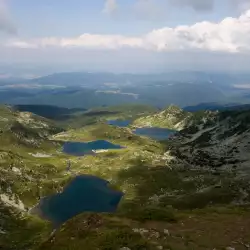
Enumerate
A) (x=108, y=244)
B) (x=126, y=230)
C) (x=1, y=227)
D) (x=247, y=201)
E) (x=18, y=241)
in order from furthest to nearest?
(x=247, y=201), (x=1, y=227), (x=18, y=241), (x=126, y=230), (x=108, y=244)

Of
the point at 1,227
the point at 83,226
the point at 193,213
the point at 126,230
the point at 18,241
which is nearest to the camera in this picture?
the point at 126,230

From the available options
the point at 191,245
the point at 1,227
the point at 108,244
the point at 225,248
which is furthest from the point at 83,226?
the point at 1,227

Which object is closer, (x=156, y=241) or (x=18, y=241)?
(x=156, y=241)

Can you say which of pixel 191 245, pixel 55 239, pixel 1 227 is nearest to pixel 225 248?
pixel 191 245

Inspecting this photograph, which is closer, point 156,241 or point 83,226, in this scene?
point 156,241

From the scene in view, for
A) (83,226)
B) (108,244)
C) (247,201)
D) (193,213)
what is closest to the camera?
(108,244)

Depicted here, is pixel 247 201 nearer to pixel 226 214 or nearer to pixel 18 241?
pixel 226 214

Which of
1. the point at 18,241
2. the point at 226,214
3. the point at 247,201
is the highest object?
the point at 226,214

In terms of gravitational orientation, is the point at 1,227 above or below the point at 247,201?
below

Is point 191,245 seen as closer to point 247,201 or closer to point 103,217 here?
point 103,217
